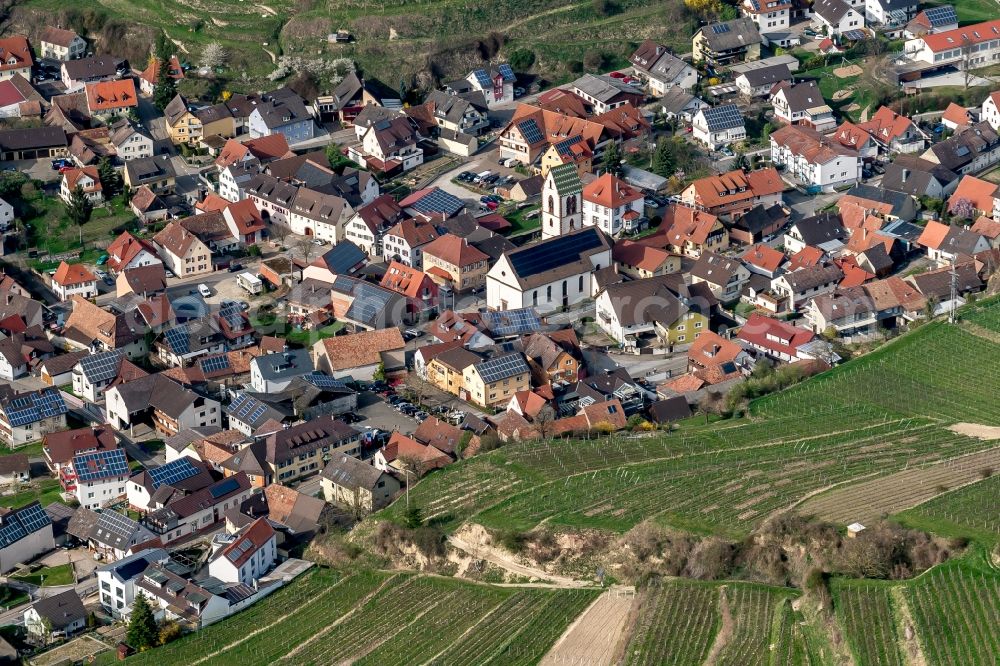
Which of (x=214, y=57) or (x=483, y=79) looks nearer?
(x=483, y=79)

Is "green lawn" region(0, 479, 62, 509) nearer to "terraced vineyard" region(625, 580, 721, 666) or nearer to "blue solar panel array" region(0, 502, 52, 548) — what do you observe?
"blue solar panel array" region(0, 502, 52, 548)

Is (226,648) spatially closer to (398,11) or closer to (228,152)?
(228,152)

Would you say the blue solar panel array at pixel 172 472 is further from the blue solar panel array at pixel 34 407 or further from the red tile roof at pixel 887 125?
the red tile roof at pixel 887 125

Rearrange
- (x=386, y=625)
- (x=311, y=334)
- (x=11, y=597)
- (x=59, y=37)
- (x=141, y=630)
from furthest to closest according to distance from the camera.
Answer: (x=59, y=37) < (x=311, y=334) < (x=11, y=597) < (x=386, y=625) < (x=141, y=630)

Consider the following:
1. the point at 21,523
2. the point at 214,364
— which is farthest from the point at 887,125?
the point at 21,523

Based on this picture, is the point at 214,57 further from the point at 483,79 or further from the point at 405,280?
the point at 405,280

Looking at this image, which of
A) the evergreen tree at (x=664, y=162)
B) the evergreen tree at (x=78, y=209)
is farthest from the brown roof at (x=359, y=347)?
the evergreen tree at (x=664, y=162)
